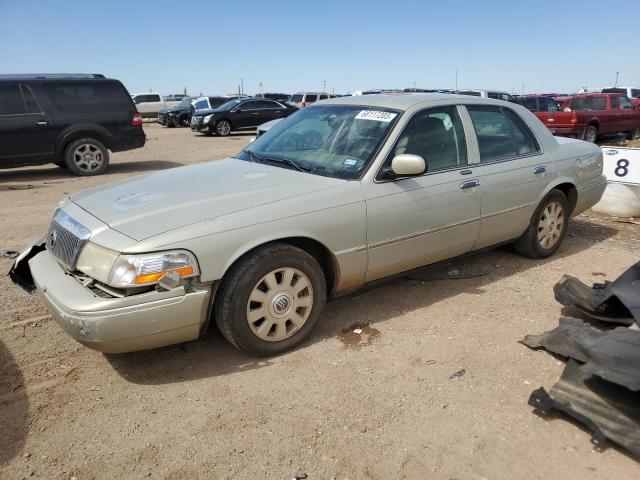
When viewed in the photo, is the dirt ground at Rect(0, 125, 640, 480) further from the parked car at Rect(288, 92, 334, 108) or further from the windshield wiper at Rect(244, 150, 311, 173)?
the parked car at Rect(288, 92, 334, 108)

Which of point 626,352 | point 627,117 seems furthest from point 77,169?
point 627,117

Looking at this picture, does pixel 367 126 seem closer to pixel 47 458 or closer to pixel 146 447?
pixel 146 447

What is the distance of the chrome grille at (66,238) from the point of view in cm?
312

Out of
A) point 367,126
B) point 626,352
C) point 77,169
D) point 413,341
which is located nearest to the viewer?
point 626,352

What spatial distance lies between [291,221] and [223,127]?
19.0 meters

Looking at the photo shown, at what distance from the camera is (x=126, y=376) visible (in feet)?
10.7

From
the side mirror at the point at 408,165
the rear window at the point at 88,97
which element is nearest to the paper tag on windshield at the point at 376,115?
the side mirror at the point at 408,165

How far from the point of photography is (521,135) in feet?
16.0

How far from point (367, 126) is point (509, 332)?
1.87 metres

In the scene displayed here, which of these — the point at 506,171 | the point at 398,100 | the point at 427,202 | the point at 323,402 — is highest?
the point at 398,100

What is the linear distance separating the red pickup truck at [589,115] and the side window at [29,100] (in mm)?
13246

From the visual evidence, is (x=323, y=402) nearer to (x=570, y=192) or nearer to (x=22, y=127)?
(x=570, y=192)

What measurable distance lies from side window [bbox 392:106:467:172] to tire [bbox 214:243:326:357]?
1.17 meters

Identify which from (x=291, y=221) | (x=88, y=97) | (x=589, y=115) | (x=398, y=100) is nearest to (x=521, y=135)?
(x=398, y=100)
